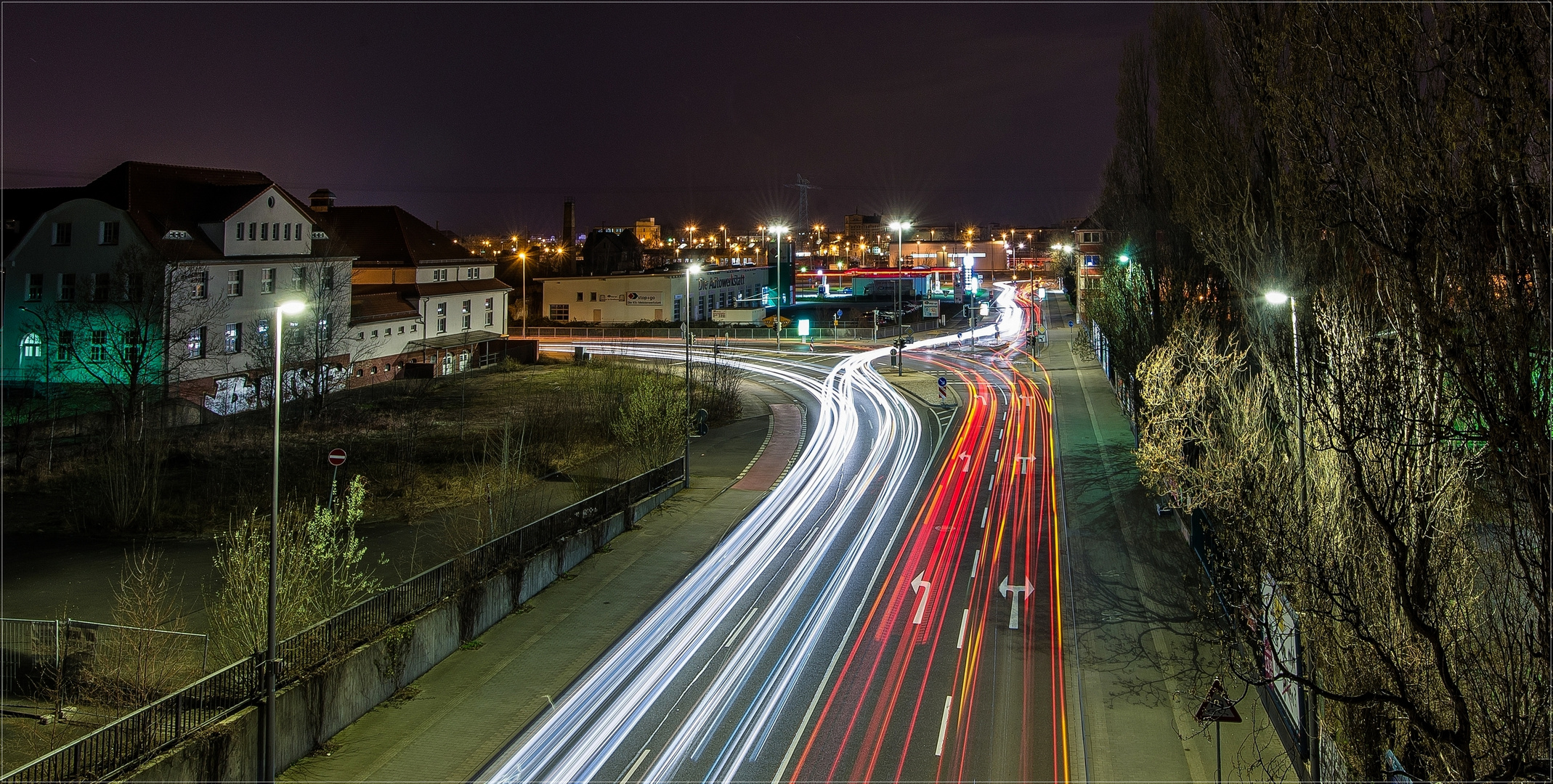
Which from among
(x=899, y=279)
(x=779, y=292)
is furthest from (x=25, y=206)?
(x=779, y=292)

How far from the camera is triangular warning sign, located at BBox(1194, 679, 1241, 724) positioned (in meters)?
11.1

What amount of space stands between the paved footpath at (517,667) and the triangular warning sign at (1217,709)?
891 cm

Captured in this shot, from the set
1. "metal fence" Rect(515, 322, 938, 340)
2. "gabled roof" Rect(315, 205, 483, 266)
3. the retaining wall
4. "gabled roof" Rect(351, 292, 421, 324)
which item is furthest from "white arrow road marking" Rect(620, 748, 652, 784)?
"metal fence" Rect(515, 322, 938, 340)

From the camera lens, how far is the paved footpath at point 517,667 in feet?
42.4

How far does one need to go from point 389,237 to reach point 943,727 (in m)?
51.1

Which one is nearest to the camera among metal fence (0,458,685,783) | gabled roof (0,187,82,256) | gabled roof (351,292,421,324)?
metal fence (0,458,685,783)

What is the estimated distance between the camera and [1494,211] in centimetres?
655

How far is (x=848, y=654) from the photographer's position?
16.3 meters

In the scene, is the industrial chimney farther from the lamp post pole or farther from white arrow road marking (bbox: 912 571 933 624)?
white arrow road marking (bbox: 912 571 933 624)

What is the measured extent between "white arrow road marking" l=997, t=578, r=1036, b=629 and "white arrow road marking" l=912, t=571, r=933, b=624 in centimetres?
140

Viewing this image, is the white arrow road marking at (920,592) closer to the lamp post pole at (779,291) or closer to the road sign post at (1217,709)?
the road sign post at (1217,709)

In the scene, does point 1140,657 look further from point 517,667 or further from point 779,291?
point 779,291

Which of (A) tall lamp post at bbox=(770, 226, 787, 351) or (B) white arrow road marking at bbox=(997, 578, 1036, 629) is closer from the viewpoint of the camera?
(B) white arrow road marking at bbox=(997, 578, 1036, 629)

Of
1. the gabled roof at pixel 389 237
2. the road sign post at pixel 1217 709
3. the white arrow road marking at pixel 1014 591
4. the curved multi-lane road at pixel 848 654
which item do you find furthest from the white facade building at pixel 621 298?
the road sign post at pixel 1217 709
